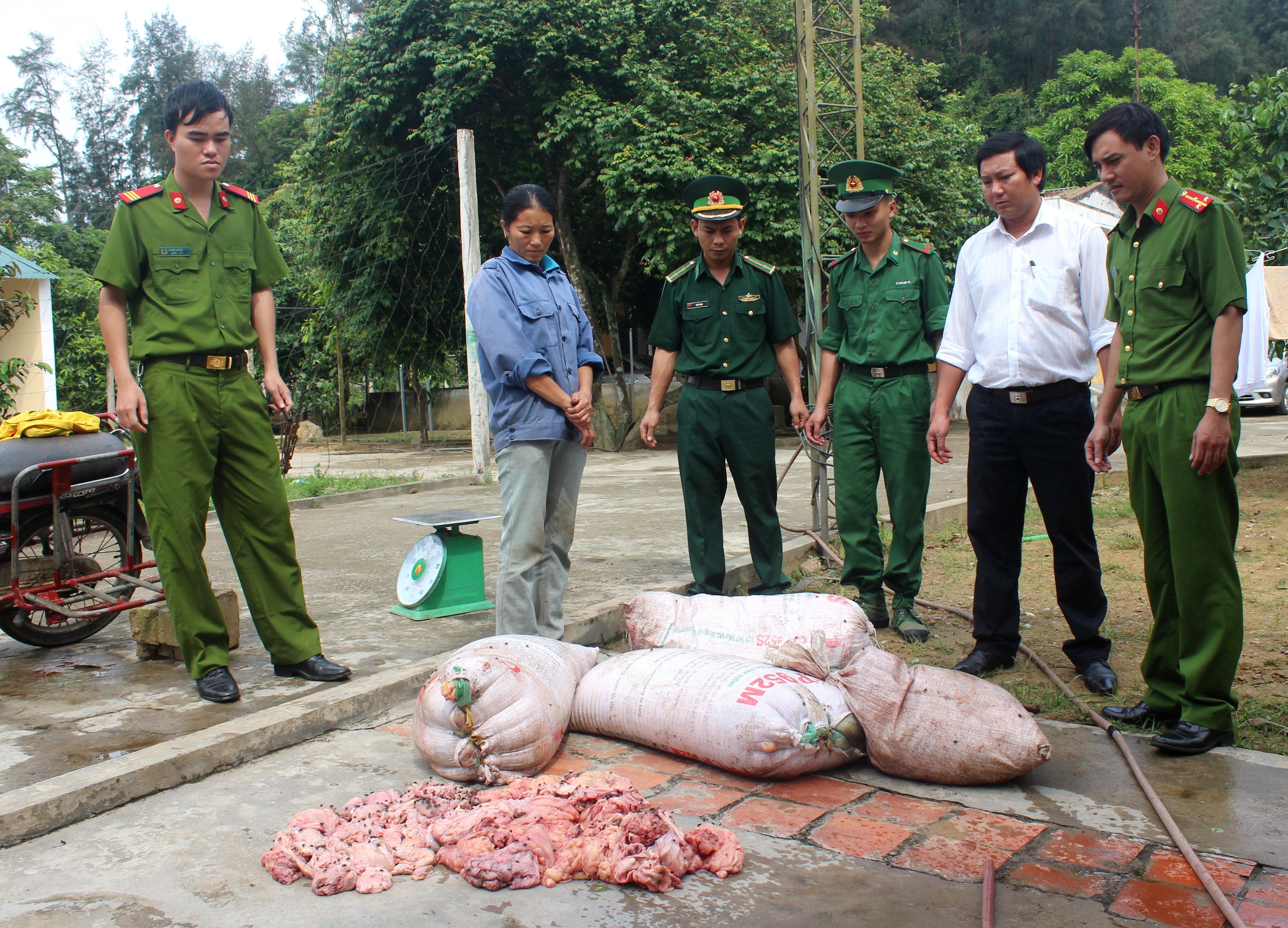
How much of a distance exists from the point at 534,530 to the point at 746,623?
95 cm

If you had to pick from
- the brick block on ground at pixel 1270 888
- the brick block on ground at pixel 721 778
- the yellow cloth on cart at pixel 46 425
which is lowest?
the brick block on ground at pixel 721 778

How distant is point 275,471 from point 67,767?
1.31 metres

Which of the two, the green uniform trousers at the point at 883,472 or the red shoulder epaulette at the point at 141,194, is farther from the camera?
the green uniform trousers at the point at 883,472

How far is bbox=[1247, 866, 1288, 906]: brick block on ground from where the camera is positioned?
2.28m

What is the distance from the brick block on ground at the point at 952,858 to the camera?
246cm

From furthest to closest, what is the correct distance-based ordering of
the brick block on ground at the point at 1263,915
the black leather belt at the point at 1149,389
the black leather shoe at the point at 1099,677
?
1. the black leather shoe at the point at 1099,677
2. the black leather belt at the point at 1149,389
3. the brick block on ground at the point at 1263,915

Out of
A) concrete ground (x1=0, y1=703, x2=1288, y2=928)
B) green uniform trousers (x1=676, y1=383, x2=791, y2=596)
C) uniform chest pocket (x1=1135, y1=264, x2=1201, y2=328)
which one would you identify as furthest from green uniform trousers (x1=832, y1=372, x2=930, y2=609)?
concrete ground (x1=0, y1=703, x2=1288, y2=928)

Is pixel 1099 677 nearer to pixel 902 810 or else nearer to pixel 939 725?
pixel 939 725

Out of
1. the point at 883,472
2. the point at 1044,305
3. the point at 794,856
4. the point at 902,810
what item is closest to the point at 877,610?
the point at 883,472

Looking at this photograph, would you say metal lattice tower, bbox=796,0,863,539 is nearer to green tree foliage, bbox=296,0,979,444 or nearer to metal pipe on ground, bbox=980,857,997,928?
metal pipe on ground, bbox=980,857,997,928

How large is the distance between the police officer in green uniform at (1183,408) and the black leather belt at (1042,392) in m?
0.49

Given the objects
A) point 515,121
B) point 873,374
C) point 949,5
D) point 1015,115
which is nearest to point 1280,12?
point 949,5

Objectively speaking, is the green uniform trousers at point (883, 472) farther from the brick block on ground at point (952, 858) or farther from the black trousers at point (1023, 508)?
the brick block on ground at point (952, 858)

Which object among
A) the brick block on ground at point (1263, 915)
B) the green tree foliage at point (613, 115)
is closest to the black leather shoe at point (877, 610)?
the brick block on ground at point (1263, 915)
